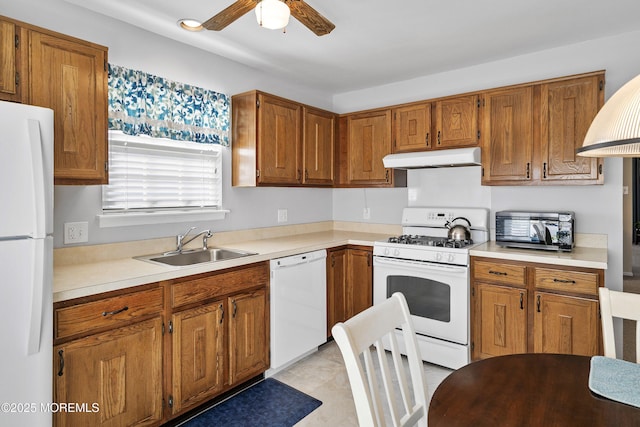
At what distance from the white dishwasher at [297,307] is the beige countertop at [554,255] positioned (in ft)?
4.00

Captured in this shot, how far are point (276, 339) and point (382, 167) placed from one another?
1873 millimetres

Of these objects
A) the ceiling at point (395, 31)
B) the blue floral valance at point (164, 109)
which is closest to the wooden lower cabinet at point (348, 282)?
the blue floral valance at point (164, 109)

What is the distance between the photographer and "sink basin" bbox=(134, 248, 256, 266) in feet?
8.37

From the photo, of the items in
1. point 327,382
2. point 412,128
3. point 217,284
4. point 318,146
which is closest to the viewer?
point 217,284

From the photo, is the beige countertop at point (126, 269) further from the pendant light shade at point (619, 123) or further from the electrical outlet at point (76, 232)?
the pendant light shade at point (619, 123)

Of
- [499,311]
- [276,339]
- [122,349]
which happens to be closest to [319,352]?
[276,339]

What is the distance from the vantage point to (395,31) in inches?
103

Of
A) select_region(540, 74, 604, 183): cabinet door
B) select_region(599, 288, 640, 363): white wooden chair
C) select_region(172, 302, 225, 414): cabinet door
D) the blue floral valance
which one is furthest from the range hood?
select_region(172, 302, 225, 414): cabinet door

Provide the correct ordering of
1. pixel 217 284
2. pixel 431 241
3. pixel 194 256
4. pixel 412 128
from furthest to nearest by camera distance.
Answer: pixel 412 128 < pixel 431 241 < pixel 194 256 < pixel 217 284

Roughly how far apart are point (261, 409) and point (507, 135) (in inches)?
106

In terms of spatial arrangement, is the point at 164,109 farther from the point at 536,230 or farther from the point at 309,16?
the point at 536,230

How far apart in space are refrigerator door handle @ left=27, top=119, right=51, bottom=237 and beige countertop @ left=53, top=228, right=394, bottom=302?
0.33 m

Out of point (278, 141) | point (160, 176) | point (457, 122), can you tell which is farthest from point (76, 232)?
point (457, 122)

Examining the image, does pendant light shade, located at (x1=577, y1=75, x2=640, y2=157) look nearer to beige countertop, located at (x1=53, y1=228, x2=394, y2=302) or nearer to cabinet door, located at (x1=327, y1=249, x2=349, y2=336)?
beige countertop, located at (x1=53, y1=228, x2=394, y2=302)
